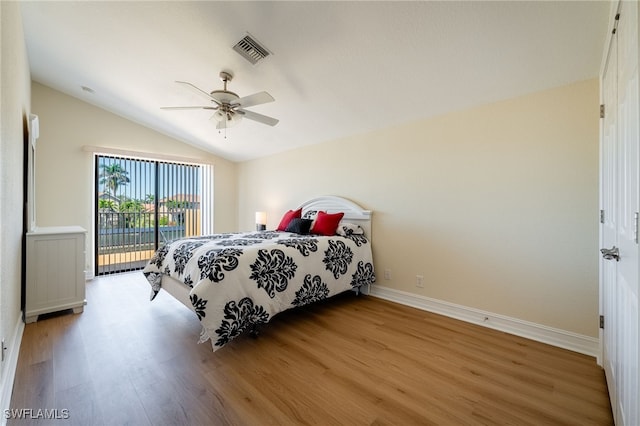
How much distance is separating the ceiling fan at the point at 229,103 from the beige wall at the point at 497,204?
1.61 m

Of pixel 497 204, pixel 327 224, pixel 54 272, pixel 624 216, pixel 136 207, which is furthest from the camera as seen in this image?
pixel 136 207

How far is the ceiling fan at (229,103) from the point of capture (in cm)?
239

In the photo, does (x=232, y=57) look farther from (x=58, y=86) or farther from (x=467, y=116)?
(x=58, y=86)

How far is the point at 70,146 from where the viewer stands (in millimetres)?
4082

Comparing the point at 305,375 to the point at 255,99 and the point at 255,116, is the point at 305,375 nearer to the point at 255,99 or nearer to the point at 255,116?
the point at 255,99

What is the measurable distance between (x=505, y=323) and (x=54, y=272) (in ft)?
14.7

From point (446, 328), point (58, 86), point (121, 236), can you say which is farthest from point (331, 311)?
point (58, 86)

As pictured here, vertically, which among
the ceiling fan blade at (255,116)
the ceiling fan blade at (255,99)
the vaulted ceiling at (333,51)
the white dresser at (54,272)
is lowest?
the white dresser at (54,272)

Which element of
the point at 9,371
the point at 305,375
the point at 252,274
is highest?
the point at 252,274

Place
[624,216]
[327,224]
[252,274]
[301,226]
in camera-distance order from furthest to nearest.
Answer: [301,226], [327,224], [252,274], [624,216]

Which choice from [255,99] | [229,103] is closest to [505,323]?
[255,99]

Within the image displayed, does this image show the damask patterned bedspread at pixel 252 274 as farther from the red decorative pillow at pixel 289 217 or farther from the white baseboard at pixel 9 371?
the red decorative pillow at pixel 289 217

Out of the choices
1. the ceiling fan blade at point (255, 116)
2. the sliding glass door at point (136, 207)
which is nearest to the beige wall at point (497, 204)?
the ceiling fan blade at point (255, 116)

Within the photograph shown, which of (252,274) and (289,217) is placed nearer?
(252,274)
